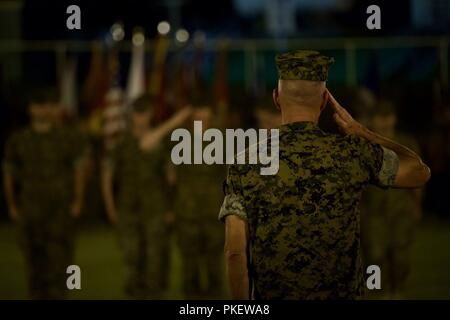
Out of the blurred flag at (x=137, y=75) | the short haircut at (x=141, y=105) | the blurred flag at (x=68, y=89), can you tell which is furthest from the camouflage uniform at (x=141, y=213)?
the blurred flag at (x=68, y=89)

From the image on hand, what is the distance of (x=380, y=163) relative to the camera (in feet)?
16.8

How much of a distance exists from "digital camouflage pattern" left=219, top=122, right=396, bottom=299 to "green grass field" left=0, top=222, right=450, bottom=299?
6302 millimetres

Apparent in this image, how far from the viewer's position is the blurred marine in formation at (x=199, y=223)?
470 inches

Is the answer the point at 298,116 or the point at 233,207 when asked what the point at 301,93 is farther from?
the point at 233,207

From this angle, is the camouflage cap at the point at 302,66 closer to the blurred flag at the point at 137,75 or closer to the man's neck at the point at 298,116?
the man's neck at the point at 298,116

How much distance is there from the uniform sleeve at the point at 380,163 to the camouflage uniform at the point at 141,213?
6.44 m

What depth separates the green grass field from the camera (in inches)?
469

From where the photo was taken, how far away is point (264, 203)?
5059mm

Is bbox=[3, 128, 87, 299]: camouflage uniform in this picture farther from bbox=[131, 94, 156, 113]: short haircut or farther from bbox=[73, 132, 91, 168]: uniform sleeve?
bbox=[131, 94, 156, 113]: short haircut

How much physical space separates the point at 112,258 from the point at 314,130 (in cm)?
1040

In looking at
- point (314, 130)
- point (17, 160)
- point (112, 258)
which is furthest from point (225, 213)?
point (112, 258)
